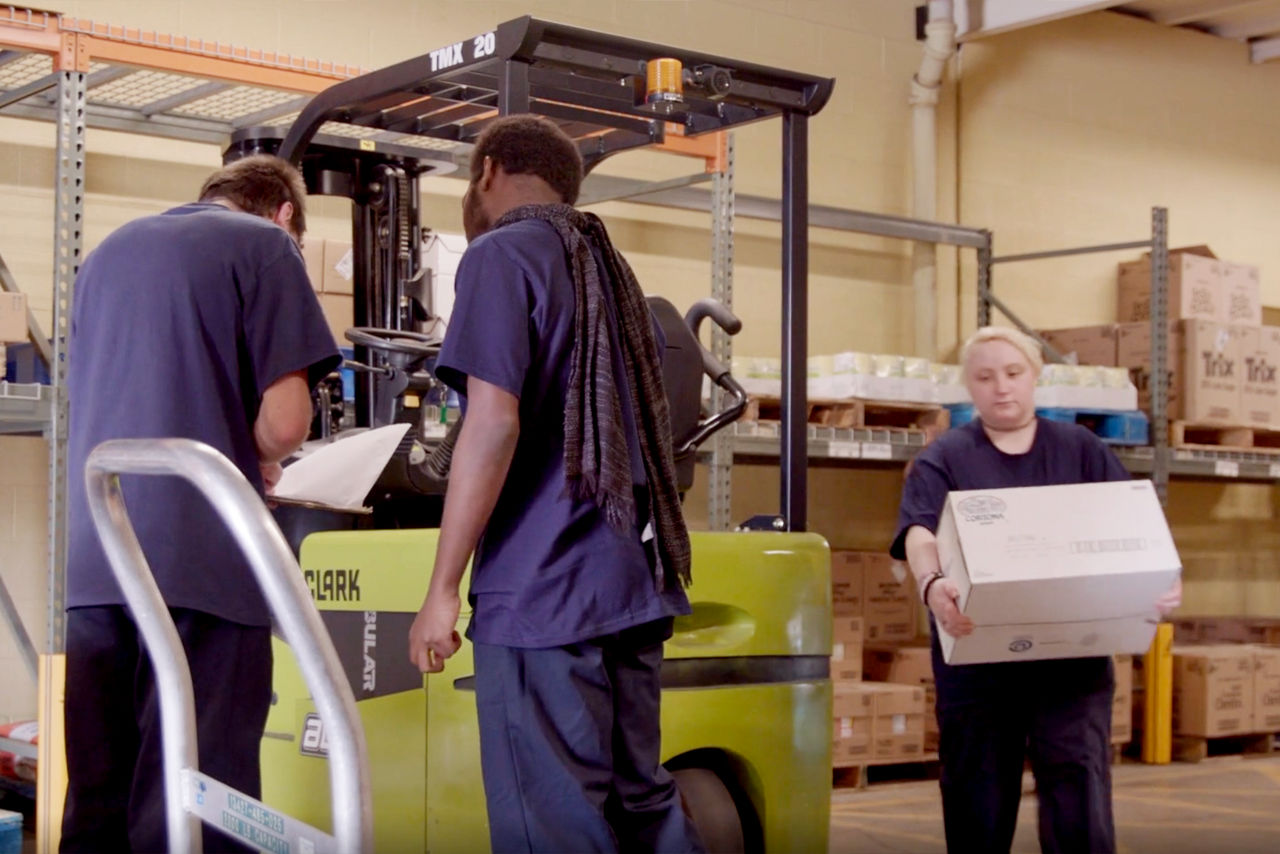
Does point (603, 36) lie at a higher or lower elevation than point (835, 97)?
lower

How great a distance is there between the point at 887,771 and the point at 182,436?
6.50m

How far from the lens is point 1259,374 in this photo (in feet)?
32.4

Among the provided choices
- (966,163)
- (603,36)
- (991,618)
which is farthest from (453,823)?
(966,163)

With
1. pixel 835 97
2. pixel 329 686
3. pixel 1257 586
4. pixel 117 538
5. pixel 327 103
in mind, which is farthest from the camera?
pixel 1257 586

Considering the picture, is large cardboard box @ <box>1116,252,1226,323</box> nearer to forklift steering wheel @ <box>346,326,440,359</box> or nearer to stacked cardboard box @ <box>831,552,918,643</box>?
stacked cardboard box @ <box>831,552,918,643</box>

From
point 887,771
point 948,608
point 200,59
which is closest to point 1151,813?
point 887,771

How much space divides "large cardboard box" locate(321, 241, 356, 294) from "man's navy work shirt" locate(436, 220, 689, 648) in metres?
3.78

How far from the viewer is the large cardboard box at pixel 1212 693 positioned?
9367 mm

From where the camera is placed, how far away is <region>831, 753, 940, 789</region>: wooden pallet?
8250 millimetres

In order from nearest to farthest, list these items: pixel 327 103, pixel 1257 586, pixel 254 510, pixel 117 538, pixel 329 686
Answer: pixel 329 686 < pixel 254 510 < pixel 117 538 < pixel 327 103 < pixel 1257 586

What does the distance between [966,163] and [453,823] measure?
7658mm

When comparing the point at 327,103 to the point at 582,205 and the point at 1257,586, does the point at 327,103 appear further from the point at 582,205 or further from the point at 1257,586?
the point at 1257,586

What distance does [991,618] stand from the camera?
426 cm

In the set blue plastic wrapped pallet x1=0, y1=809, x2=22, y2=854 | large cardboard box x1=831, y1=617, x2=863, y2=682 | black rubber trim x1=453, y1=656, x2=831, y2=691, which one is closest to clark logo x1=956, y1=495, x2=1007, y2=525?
black rubber trim x1=453, y1=656, x2=831, y2=691
